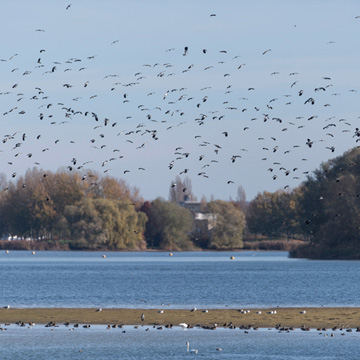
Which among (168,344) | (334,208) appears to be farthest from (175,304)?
(334,208)

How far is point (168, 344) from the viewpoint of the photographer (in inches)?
1721

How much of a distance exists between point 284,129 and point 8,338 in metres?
17.0

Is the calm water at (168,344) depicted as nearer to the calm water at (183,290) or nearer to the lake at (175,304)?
the lake at (175,304)

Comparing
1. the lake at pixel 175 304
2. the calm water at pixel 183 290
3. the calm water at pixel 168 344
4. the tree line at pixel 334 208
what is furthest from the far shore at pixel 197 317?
the tree line at pixel 334 208

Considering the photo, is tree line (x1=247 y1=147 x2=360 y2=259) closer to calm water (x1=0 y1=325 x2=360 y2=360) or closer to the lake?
the lake

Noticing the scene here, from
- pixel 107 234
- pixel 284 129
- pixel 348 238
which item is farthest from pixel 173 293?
pixel 107 234

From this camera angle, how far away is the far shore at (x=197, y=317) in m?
50.7

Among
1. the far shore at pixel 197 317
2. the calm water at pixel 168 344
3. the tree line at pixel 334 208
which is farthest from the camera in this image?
the tree line at pixel 334 208

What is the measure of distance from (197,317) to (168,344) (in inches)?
391

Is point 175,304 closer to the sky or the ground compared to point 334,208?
closer to the ground

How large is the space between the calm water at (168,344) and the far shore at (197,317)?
2378 millimetres

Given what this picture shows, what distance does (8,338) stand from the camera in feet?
147

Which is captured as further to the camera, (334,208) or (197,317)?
(334,208)

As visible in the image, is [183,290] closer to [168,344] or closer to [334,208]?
[168,344]
